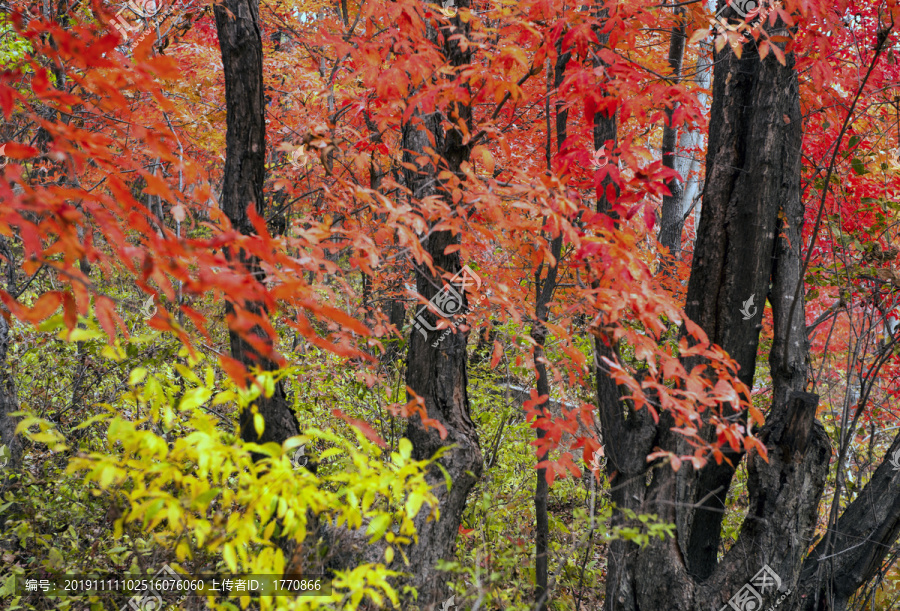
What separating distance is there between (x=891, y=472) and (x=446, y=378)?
2.64 m

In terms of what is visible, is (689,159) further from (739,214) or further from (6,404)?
(6,404)

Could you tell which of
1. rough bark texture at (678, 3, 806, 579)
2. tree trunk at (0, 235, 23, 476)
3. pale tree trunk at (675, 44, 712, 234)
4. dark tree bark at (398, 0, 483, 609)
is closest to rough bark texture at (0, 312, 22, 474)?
tree trunk at (0, 235, 23, 476)

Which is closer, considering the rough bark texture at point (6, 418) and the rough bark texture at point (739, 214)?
the rough bark texture at point (739, 214)

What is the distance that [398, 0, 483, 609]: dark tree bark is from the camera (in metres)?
3.29

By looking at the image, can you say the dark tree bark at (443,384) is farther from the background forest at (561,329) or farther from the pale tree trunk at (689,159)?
the pale tree trunk at (689,159)

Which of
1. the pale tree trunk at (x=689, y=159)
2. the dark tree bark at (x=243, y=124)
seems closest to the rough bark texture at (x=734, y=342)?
the dark tree bark at (x=243, y=124)

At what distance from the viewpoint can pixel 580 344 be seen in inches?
226

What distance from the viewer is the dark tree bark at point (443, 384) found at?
130 inches

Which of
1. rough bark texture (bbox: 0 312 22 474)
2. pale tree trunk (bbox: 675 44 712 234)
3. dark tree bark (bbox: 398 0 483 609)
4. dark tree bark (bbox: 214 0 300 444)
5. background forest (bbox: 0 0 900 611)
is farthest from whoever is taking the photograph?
pale tree trunk (bbox: 675 44 712 234)

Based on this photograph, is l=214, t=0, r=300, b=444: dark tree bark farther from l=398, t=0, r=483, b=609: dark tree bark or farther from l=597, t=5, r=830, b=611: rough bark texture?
l=597, t=5, r=830, b=611: rough bark texture

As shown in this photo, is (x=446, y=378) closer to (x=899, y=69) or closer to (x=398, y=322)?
(x=398, y=322)

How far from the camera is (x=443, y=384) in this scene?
11.7 ft

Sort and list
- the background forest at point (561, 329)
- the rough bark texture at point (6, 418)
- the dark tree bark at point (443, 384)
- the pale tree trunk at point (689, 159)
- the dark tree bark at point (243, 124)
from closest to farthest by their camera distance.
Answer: the background forest at point (561, 329), the dark tree bark at point (243, 124), the dark tree bark at point (443, 384), the rough bark texture at point (6, 418), the pale tree trunk at point (689, 159)

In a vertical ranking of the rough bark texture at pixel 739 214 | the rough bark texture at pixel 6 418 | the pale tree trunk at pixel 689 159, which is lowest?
the rough bark texture at pixel 6 418
